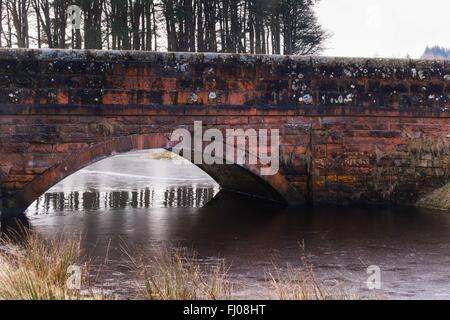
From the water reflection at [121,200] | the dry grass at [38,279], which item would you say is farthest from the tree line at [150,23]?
the dry grass at [38,279]

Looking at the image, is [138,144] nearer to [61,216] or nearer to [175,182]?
[61,216]

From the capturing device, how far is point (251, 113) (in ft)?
40.4

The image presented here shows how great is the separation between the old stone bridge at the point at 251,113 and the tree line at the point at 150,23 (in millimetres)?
14561

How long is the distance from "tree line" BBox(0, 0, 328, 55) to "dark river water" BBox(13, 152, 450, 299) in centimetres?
1105

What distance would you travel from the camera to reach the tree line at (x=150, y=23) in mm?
26672

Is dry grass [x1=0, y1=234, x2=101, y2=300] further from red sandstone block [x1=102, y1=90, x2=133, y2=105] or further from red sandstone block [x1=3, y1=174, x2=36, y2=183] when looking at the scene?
red sandstone block [x1=102, y1=90, x2=133, y2=105]

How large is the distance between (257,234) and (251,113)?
2.49 meters

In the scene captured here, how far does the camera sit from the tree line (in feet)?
87.5

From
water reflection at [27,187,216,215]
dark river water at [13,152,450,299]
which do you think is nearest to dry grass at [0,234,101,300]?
dark river water at [13,152,450,299]

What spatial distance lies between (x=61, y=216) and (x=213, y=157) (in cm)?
286

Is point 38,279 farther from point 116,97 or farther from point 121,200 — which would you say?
point 121,200

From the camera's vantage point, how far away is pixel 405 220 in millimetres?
11602

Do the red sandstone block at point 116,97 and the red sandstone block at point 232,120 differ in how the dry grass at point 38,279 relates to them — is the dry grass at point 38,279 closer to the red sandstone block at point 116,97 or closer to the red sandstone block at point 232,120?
the red sandstone block at point 116,97
